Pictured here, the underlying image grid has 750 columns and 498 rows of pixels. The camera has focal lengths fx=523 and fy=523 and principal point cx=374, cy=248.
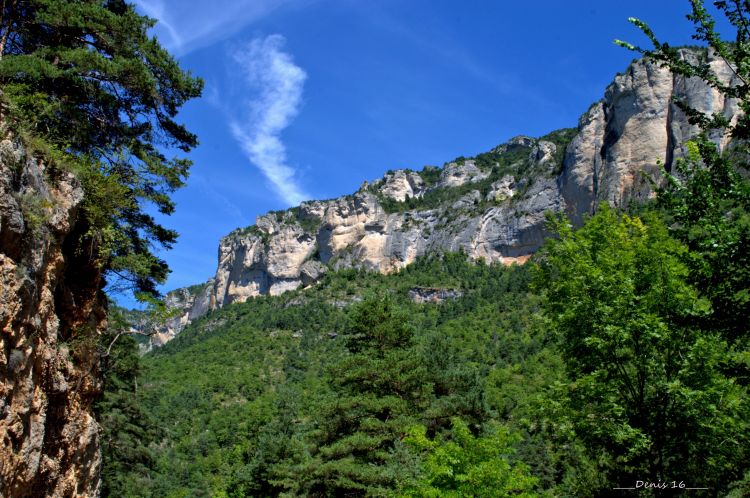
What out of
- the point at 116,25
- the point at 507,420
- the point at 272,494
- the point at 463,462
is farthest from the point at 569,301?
the point at 507,420

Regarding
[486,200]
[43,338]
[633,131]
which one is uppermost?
[486,200]

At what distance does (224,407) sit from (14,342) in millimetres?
54656

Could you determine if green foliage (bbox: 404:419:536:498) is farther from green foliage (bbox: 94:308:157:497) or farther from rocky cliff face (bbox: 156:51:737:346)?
rocky cliff face (bbox: 156:51:737:346)

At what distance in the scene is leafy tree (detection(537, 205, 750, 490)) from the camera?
8258 millimetres

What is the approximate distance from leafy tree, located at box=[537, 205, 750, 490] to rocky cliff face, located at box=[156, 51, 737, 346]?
62712 mm

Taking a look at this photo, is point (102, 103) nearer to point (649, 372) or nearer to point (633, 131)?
point (649, 372)

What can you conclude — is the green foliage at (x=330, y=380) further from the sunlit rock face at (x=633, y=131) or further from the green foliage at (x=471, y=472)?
the sunlit rock face at (x=633, y=131)

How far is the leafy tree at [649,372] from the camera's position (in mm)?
8258

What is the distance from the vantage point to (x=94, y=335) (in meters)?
9.91

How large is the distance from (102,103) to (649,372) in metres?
11.7

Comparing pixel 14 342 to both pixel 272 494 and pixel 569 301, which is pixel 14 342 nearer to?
pixel 569 301

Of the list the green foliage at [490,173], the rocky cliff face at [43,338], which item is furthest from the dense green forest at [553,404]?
the green foliage at [490,173]

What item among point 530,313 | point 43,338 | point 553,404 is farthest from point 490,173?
point 43,338

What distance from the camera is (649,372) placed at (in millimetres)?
8961
